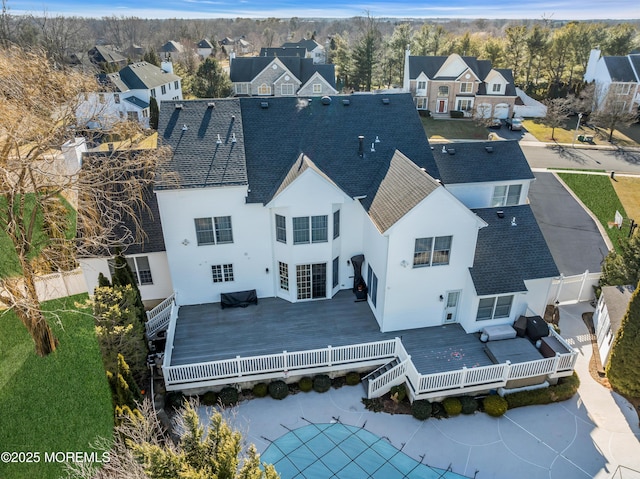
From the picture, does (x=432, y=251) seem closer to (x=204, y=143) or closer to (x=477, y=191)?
(x=477, y=191)

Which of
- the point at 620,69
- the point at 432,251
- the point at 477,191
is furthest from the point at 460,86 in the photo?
the point at 432,251

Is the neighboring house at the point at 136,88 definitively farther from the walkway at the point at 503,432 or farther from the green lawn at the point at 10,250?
the walkway at the point at 503,432

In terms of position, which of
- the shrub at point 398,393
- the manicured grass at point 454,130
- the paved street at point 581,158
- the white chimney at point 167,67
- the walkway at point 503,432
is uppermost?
the white chimney at point 167,67

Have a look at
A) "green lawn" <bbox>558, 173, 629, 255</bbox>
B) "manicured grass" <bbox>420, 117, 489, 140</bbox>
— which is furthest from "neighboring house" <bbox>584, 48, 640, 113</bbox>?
"green lawn" <bbox>558, 173, 629, 255</bbox>

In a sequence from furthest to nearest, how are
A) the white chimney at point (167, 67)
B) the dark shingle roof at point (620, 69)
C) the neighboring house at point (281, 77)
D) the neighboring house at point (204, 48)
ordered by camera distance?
the neighboring house at point (204, 48) → the white chimney at point (167, 67) → the neighboring house at point (281, 77) → the dark shingle roof at point (620, 69)

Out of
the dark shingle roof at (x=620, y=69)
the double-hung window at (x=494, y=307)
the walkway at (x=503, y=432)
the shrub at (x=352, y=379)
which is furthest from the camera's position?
the dark shingle roof at (x=620, y=69)

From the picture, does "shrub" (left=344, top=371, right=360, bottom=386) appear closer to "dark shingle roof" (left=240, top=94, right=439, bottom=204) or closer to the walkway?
the walkway

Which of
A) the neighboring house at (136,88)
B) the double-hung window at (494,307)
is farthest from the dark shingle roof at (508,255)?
the neighboring house at (136,88)
